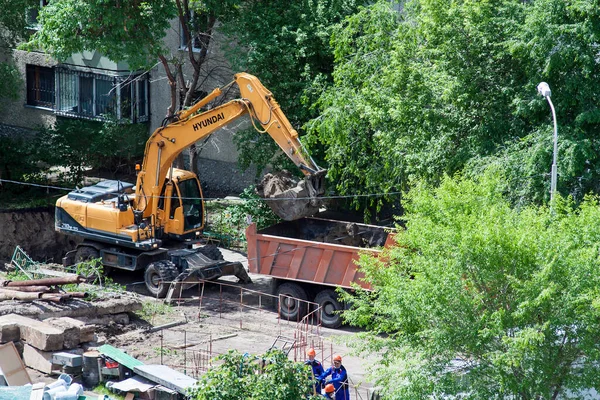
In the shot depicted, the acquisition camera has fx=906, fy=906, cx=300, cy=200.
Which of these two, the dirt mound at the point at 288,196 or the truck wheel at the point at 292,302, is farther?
the dirt mound at the point at 288,196

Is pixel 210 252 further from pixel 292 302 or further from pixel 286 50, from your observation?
pixel 286 50

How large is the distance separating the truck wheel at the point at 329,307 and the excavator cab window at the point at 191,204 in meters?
4.52

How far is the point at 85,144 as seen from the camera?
31.7 meters

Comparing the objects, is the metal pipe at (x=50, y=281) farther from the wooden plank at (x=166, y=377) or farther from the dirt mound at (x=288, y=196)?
the dirt mound at (x=288, y=196)

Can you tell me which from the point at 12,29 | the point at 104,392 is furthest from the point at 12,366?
the point at 12,29

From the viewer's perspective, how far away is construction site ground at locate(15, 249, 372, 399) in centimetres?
1811

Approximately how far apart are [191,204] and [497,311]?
12754mm

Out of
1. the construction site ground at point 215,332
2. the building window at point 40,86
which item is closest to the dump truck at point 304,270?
the construction site ground at point 215,332

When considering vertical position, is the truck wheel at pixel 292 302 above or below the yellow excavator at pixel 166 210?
below

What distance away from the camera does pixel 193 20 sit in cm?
2831

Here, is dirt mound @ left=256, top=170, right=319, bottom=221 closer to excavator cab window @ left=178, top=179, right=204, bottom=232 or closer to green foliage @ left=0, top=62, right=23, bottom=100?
excavator cab window @ left=178, top=179, right=204, bottom=232

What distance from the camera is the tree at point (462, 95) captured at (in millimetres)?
18906

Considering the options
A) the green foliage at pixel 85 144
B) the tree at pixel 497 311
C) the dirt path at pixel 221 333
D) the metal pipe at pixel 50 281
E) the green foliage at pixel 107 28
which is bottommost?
the dirt path at pixel 221 333

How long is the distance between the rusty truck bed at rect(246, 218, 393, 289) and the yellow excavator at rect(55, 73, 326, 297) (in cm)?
116
